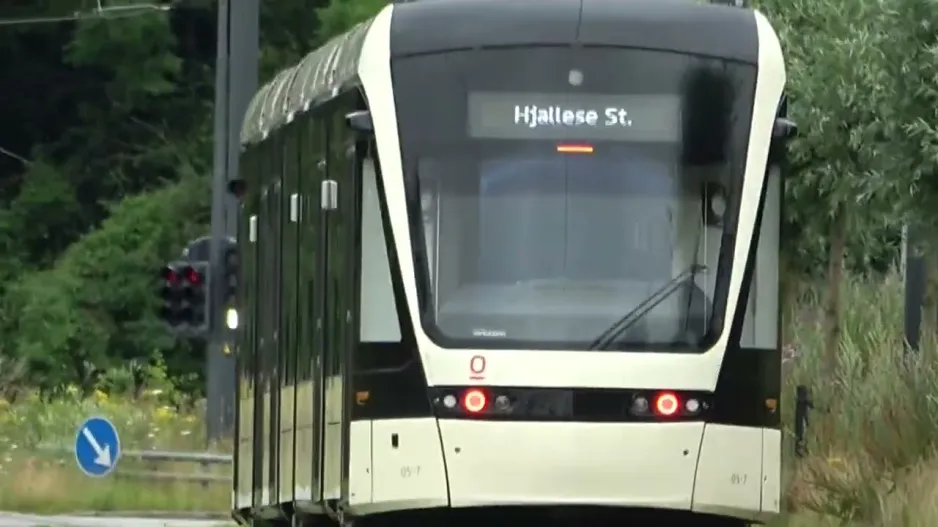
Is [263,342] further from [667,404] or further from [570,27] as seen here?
[667,404]

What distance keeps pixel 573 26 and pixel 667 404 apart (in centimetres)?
224

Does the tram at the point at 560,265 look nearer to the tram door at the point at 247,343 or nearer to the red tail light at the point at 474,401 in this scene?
the red tail light at the point at 474,401

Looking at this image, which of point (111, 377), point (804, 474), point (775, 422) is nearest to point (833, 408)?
point (804, 474)

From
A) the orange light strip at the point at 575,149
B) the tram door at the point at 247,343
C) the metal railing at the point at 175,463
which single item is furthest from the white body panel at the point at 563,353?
the metal railing at the point at 175,463

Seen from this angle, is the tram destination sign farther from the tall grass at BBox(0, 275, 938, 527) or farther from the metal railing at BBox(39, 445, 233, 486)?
the metal railing at BBox(39, 445, 233, 486)

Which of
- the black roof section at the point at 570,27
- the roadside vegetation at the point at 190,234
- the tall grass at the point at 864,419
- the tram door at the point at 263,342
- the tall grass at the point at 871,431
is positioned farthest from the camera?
the tram door at the point at 263,342

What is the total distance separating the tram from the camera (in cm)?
1419

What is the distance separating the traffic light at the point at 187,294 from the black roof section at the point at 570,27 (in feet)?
43.7

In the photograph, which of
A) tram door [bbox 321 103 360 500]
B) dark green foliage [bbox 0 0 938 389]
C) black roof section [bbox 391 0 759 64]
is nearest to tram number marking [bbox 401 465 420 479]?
tram door [bbox 321 103 360 500]

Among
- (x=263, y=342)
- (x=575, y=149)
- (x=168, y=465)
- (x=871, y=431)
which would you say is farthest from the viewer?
(x=168, y=465)

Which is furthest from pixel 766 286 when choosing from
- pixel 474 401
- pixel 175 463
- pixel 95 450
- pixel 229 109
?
→ pixel 175 463

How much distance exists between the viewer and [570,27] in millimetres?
14875

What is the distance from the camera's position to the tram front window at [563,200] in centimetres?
1433

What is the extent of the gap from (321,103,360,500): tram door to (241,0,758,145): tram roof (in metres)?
0.51
